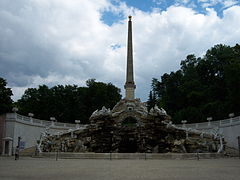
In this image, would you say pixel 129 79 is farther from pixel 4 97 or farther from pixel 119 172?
pixel 119 172

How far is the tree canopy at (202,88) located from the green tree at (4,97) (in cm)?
3121

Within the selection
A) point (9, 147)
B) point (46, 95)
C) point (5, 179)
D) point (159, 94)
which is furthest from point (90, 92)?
point (5, 179)

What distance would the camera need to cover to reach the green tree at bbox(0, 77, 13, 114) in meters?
34.7

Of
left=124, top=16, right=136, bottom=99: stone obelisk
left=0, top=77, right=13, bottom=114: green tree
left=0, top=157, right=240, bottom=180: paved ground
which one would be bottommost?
left=0, top=157, right=240, bottom=180: paved ground

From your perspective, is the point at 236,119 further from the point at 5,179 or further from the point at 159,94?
the point at 159,94

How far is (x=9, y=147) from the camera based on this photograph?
33.1 meters

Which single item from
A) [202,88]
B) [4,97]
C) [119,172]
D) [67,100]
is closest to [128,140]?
[4,97]

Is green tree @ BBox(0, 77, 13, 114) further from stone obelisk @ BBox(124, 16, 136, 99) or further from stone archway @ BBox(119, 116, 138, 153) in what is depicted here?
stone obelisk @ BBox(124, 16, 136, 99)

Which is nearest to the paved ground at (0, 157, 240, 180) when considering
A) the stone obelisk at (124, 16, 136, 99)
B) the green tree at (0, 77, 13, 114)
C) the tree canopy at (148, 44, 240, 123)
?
the green tree at (0, 77, 13, 114)

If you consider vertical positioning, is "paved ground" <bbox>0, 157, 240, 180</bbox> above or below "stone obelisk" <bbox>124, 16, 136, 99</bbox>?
below

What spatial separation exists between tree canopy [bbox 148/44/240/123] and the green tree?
31.2 meters

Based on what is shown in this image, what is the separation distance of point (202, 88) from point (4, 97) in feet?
132

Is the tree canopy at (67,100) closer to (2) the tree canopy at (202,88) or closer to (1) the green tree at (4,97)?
(2) the tree canopy at (202,88)

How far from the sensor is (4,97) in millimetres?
34906
